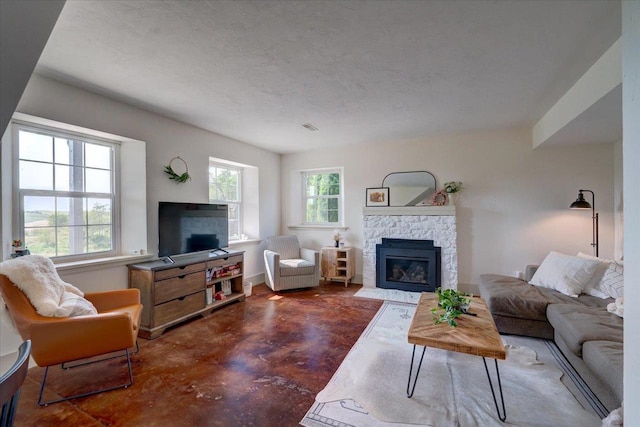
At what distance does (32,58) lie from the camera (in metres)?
1.15

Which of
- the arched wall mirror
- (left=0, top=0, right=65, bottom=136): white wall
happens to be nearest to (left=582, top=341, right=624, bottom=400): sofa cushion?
the arched wall mirror

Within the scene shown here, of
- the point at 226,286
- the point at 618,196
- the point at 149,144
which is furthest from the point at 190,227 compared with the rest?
the point at 618,196

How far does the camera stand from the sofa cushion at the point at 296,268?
4219mm

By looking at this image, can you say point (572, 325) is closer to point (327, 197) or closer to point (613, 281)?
point (613, 281)

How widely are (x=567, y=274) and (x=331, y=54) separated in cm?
306

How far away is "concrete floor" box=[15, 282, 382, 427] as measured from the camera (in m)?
1.67

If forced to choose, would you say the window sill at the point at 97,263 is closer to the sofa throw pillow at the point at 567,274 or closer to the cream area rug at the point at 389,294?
the cream area rug at the point at 389,294

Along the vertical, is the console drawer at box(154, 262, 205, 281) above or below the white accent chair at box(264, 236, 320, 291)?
above

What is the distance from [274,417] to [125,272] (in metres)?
2.24

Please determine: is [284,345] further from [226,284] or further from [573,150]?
[573,150]

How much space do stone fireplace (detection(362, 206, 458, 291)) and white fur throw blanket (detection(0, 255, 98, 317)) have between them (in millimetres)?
3576

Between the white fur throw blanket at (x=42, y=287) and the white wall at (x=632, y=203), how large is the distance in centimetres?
288

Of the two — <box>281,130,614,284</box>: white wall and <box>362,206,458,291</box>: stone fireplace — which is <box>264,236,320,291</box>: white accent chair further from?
<box>281,130,614,284</box>: white wall

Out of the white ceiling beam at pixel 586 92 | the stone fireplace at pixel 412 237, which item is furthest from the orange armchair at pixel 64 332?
the white ceiling beam at pixel 586 92
